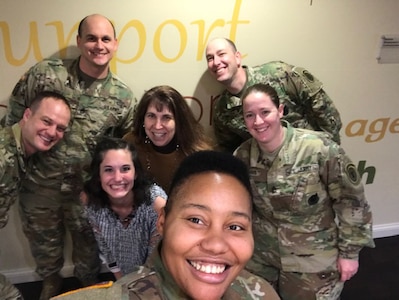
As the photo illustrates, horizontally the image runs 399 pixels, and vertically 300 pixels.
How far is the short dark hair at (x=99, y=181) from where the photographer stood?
6.21 ft

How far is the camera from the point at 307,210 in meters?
1.87

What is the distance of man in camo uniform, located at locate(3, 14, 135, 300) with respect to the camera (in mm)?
2008

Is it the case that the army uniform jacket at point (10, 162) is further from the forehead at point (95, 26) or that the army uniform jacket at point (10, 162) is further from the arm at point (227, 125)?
the arm at point (227, 125)

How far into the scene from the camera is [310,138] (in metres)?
1.82

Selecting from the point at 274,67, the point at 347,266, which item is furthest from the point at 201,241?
the point at 274,67

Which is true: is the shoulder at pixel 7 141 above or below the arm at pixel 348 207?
above

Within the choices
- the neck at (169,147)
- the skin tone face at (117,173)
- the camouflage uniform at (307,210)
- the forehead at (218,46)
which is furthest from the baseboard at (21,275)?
the forehead at (218,46)

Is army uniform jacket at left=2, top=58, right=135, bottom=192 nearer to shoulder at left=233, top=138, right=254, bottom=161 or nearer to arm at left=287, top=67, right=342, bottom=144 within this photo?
shoulder at left=233, top=138, right=254, bottom=161

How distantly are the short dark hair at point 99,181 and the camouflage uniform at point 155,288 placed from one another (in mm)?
843

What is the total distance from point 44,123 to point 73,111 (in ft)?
0.83

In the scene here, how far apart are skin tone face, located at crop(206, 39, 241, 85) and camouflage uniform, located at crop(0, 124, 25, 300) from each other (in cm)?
98

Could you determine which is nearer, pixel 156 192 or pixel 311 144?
pixel 311 144

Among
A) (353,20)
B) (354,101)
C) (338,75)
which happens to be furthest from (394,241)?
(353,20)

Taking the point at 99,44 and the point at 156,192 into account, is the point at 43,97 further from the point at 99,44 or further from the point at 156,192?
the point at 156,192
